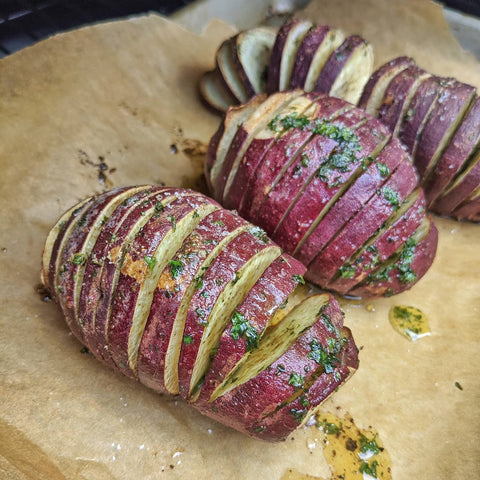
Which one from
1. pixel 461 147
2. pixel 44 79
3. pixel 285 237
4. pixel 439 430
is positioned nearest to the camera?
pixel 439 430

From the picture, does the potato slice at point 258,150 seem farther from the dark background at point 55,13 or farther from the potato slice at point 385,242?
the dark background at point 55,13

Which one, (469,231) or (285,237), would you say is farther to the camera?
(469,231)

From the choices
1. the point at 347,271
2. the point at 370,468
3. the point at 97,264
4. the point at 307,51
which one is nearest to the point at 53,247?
the point at 97,264

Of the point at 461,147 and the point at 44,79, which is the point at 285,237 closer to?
the point at 461,147

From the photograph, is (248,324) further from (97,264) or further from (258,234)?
(97,264)

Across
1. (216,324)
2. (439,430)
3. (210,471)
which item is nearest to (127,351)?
(216,324)

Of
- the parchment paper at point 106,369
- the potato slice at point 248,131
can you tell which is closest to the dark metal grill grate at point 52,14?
the parchment paper at point 106,369

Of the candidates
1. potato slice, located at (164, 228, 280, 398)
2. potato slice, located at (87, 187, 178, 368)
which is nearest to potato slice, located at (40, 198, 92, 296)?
potato slice, located at (87, 187, 178, 368)

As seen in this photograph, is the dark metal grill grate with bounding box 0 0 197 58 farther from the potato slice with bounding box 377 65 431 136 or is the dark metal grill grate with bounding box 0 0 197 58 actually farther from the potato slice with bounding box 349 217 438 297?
the potato slice with bounding box 349 217 438 297
